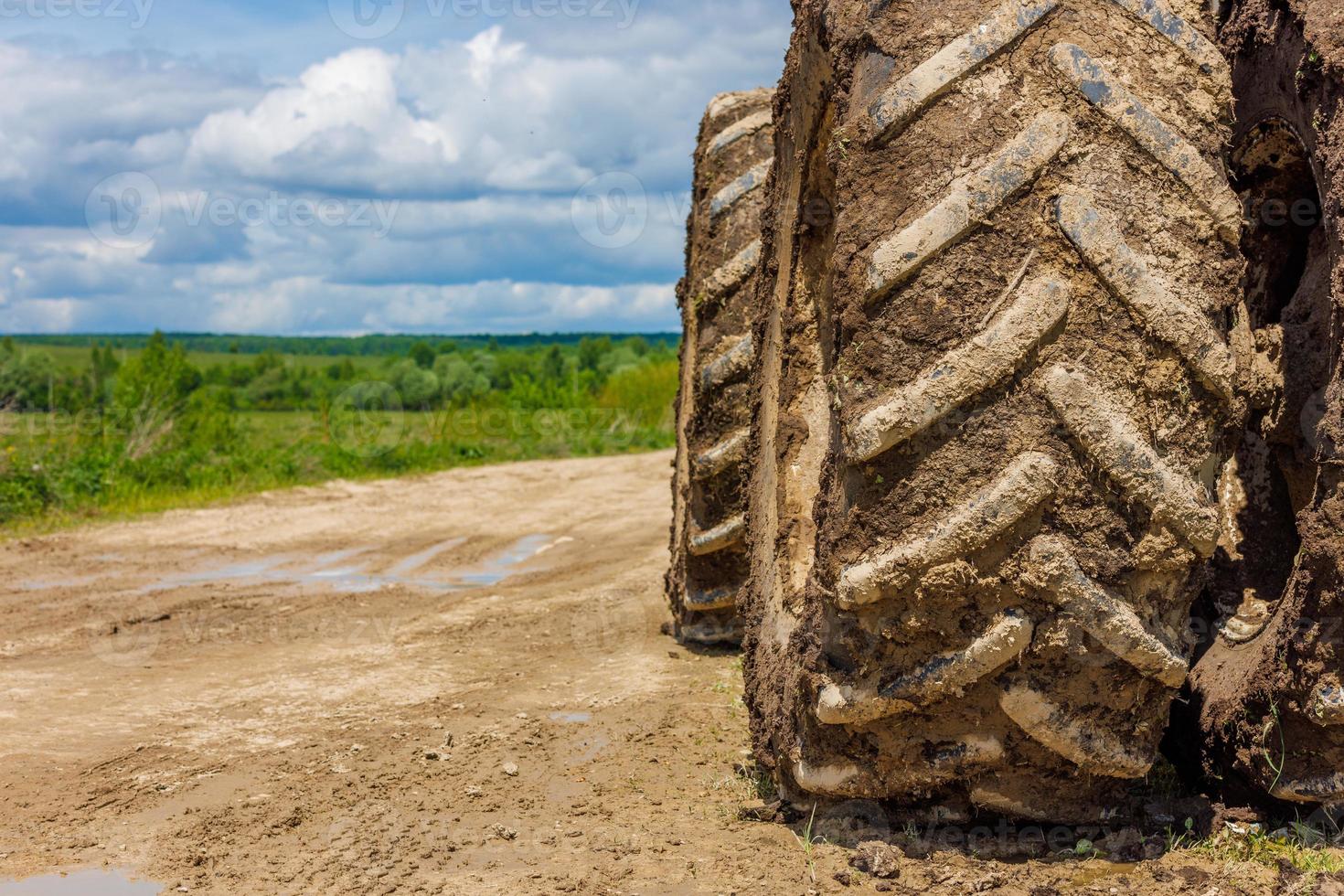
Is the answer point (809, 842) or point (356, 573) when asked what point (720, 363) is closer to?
point (809, 842)

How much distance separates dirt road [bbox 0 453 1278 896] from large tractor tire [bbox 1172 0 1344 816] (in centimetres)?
31

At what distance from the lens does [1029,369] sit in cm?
233

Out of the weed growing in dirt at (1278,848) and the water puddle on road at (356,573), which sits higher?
the weed growing in dirt at (1278,848)

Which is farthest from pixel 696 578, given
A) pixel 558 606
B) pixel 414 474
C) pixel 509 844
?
pixel 414 474

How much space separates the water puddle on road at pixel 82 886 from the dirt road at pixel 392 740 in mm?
27

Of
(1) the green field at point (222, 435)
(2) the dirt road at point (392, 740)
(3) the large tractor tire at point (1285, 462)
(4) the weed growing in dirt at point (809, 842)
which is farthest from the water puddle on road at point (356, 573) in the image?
(3) the large tractor tire at point (1285, 462)

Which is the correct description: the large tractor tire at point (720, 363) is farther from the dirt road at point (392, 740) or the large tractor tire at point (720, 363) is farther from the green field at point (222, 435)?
the green field at point (222, 435)

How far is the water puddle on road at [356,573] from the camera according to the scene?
23.2 ft

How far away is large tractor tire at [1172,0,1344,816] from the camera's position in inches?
94.9

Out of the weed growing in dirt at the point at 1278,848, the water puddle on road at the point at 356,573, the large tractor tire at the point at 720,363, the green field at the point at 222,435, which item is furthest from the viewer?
the green field at the point at 222,435

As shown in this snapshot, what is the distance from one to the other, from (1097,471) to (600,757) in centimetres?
191

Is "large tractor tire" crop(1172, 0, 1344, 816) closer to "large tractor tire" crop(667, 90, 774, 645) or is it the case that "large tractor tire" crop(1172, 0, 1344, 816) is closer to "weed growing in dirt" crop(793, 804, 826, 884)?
"weed growing in dirt" crop(793, 804, 826, 884)

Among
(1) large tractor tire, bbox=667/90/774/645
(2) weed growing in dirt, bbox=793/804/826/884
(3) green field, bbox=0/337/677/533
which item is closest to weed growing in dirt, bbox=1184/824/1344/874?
(2) weed growing in dirt, bbox=793/804/826/884

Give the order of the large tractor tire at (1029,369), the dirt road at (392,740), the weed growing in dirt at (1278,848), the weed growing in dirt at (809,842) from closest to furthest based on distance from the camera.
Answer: the large tractor tire at (1029,369) < the weed growing in dirt at (1278,848) < the weed growing in dirt at (809,842) < the dirt road at (392,740)
